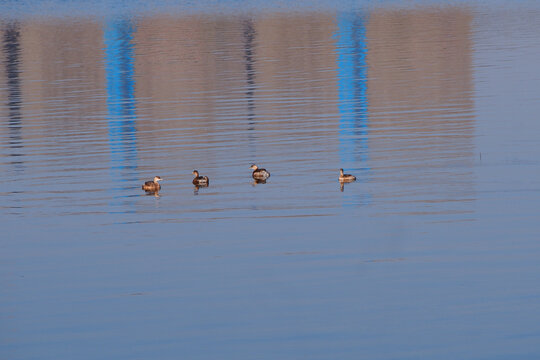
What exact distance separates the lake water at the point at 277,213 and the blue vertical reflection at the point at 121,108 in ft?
0.49

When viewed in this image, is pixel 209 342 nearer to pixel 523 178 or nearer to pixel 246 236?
pixel 246 236

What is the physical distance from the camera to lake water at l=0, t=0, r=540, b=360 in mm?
14625

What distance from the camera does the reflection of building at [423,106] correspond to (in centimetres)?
2444

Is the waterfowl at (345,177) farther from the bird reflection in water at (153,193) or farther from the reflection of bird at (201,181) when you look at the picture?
the bird reflection in water at (153,193)

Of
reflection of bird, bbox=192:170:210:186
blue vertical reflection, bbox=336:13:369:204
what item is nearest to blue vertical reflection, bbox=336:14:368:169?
A: blue vertical reflection, bbox=336:13:369:204

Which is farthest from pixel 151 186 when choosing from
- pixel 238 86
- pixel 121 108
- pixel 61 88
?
pixel 61 88

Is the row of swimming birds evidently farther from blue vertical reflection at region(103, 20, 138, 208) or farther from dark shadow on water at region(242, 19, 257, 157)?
dark shadow on water at region(242, 19, 257, 157)

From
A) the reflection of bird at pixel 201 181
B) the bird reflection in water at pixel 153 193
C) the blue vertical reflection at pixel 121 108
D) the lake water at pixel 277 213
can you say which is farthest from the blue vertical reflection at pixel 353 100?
the blue vertical reflection at pixel 121 108

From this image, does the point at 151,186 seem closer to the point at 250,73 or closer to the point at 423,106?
the point at 423,106

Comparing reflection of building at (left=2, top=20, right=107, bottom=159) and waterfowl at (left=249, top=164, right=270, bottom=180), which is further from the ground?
reflection of building at (left=2, top=20, right=107, bottom=159)

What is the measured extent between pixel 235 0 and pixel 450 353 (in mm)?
117800

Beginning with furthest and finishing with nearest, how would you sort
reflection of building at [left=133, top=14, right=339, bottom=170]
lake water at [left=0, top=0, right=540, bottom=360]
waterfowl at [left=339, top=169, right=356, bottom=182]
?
reflection of building at [left=133, top=14, right=339, bottom=170], waterfowl at [left=339, top=169, right=356, bottom=182], lake water at [left=0, top=0, right=540, bottom=360]

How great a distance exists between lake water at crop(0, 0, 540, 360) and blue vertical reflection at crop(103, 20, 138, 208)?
15cm

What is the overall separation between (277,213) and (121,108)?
18734mm
